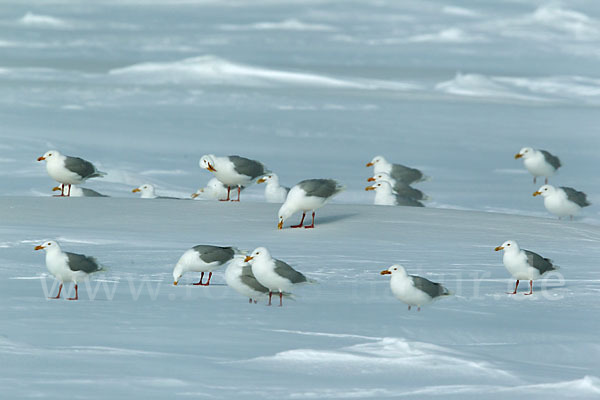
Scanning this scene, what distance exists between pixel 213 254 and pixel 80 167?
481 centimetres

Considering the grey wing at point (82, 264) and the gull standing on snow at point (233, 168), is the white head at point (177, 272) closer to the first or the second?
the grey wing at point (82, 264)

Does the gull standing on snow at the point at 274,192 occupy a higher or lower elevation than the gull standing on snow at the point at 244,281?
higher

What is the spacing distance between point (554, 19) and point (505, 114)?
23851 millimetres

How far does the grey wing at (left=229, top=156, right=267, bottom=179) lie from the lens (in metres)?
11.8

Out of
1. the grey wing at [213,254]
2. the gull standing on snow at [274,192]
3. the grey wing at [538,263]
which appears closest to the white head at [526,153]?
the gull standing on snow at [274,192]

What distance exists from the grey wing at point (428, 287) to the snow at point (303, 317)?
122 mm

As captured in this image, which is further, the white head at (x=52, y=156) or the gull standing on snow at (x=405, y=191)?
the gull standing on snow at (x=405, y=191)

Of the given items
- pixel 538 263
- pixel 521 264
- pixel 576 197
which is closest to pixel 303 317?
pixel 521 264

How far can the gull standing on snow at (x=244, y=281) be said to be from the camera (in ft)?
24.7

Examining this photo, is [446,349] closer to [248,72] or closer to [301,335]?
[301,335]

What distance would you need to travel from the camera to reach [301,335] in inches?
258

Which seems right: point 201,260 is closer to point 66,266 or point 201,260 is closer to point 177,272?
point 177,272

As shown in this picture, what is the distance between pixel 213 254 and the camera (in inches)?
313

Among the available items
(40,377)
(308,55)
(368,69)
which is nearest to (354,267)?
(40,377)
